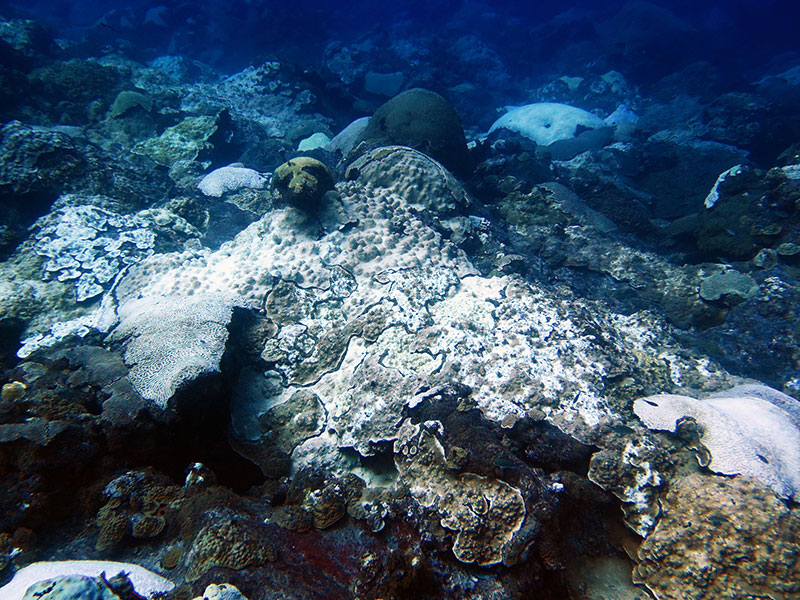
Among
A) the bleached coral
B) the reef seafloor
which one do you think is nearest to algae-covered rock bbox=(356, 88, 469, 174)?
the reef seafloor

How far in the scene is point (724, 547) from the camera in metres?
2.19

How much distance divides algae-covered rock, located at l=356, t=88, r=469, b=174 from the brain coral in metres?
6.42

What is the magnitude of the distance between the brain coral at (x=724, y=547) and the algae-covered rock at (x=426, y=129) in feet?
21.1

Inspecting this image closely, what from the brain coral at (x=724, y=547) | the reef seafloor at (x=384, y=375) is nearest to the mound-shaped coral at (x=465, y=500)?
the reef seafloor at (x=384, y=375)

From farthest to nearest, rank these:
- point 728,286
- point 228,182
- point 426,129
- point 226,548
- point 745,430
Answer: point 426,129 → point 228,182 → point 728,286 → point 745,430 → point 226,548

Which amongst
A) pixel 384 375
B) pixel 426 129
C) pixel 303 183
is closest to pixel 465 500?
pixel 384 375

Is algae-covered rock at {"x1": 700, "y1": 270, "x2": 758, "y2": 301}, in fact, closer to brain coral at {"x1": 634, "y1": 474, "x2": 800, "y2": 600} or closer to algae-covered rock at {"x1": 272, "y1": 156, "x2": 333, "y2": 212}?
brain coral at {"x1": 634, "y1": 474, "x2": 800, "y2": 600}

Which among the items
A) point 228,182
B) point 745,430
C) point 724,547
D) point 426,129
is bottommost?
point 724,547

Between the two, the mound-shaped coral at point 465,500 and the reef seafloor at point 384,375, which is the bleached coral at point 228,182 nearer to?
the reef seafloor at point 384,375

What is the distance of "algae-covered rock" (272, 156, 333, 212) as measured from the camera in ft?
14.6

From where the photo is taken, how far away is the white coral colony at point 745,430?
2.57m

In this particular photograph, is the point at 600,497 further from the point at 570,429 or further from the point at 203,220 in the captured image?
the point at 203,220

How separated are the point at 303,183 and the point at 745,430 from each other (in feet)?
17.0

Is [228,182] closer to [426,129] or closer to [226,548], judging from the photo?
[426,129]
